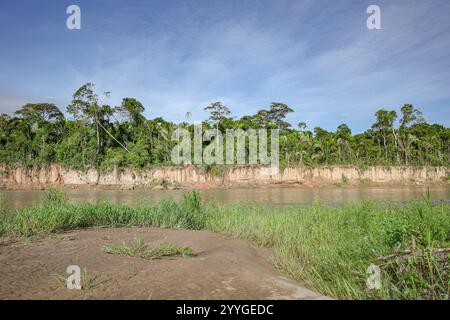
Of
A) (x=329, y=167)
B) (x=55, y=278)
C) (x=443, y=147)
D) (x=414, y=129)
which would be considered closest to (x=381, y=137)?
(x=414, y=129)

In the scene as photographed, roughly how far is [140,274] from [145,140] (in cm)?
4639

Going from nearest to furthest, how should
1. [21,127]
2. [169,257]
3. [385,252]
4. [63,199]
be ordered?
1. [385,252]
2. [169,257]
3. [63,199]
4. [21,127]

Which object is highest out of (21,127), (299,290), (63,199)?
(21,127)

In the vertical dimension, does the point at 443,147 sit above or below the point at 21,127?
below

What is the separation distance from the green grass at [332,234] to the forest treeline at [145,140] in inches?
1482

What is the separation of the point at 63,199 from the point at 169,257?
6669mm

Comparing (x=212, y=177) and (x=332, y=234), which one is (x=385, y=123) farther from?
(x=332, y=234)

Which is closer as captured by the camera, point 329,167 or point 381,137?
point 329,167

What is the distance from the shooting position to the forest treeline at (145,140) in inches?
1801

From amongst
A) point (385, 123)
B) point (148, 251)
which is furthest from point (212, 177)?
point (148, 251)

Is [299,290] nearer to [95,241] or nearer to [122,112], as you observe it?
[95,241]

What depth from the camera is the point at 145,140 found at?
4909 cm

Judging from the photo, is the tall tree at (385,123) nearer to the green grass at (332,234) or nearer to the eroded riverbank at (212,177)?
the eroded riverbank at (212,177)

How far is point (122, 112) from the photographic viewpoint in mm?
52312
